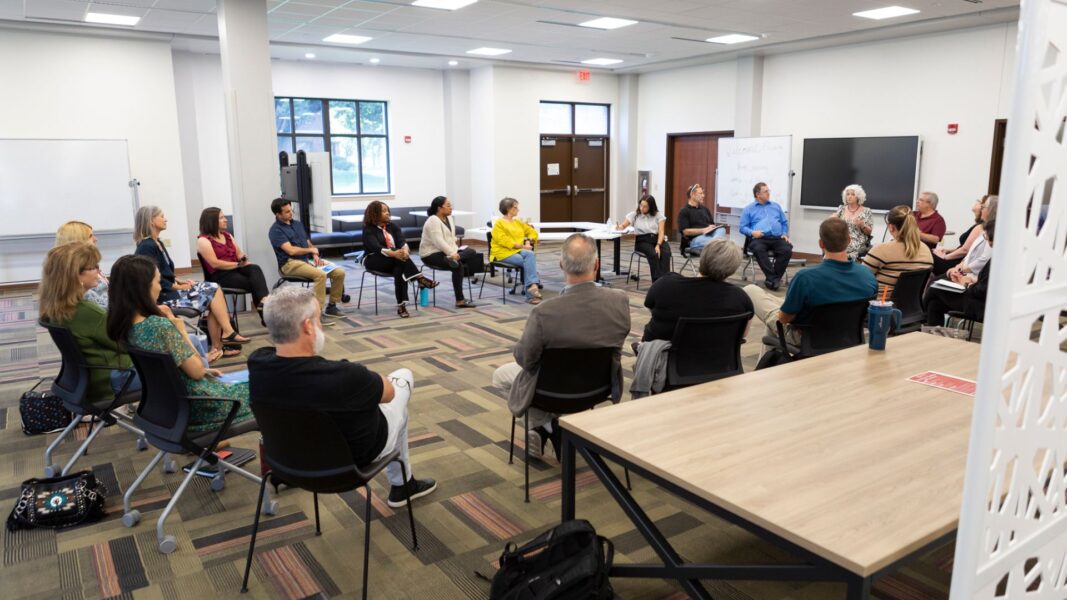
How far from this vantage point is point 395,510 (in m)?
3.22

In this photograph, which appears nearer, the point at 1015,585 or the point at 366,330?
the point at 1015,585

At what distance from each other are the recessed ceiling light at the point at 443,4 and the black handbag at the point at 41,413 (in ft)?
16.9

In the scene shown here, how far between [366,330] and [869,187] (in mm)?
7266

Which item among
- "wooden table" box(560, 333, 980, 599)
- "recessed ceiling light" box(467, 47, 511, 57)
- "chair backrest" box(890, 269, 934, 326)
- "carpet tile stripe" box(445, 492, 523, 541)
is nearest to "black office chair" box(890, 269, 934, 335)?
"chair backrest" box(890, 269, 934, 326)

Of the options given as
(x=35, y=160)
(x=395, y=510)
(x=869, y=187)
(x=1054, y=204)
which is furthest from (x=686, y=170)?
(x=1054, y=204)

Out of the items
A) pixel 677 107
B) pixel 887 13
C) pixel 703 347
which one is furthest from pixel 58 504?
pixel 677 107

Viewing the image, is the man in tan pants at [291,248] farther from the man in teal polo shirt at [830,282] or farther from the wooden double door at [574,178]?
the wooden double door at [574,178]

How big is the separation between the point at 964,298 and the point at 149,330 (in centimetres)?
Result: 524

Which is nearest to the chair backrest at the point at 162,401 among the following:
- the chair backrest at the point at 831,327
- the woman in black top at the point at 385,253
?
the chair backrest at the point at 831,327

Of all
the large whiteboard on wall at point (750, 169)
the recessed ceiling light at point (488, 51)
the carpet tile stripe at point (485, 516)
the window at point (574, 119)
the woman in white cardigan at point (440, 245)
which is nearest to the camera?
the carpet tile stripe at point (485, 516)

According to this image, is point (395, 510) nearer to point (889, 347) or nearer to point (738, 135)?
point (889, 347)

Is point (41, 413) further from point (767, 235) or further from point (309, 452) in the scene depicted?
point (767, 235)

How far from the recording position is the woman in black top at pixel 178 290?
536 centimetres

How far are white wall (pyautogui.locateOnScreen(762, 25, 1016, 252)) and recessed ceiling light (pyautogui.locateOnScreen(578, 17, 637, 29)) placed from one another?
355 cm
